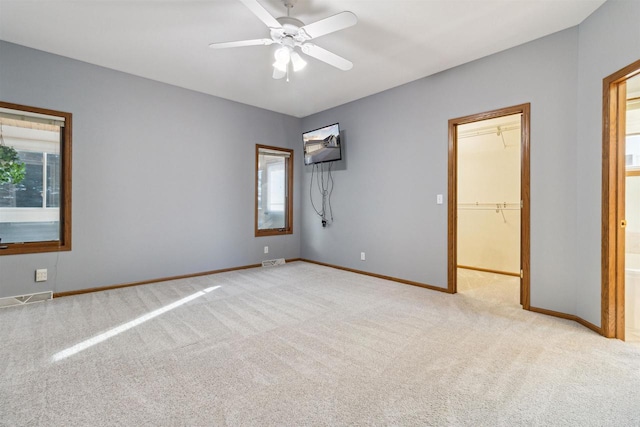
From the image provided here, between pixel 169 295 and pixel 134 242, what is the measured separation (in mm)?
957

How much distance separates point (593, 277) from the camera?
262 centimetres

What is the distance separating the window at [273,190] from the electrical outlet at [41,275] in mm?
2684

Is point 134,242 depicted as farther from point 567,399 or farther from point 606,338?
point 606,338

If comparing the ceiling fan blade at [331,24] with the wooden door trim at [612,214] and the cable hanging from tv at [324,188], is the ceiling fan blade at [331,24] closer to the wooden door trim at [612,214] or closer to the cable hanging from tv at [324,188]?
the wooden door trim at [612,214]

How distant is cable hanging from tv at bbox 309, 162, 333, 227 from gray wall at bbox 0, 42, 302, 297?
1.03 m

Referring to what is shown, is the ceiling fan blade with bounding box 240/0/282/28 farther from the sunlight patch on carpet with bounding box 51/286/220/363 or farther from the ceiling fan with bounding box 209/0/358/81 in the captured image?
the sunlight patch on carpet with bounding box 51/286/220/363

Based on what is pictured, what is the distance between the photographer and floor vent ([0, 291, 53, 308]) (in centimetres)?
315

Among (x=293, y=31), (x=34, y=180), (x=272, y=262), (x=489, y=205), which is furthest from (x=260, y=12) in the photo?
(x=489, y=205)

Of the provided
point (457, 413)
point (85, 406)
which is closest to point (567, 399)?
point (457, 413)

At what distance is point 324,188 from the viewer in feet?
17.7

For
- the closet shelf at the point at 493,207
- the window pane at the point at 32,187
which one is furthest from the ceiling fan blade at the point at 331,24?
the closet shelf at the point at 493,207

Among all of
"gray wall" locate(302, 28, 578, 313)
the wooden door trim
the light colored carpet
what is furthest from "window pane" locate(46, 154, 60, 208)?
the wooden door trim

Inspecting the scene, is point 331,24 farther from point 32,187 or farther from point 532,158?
point 32,187

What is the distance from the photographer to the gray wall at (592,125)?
2354 mm
